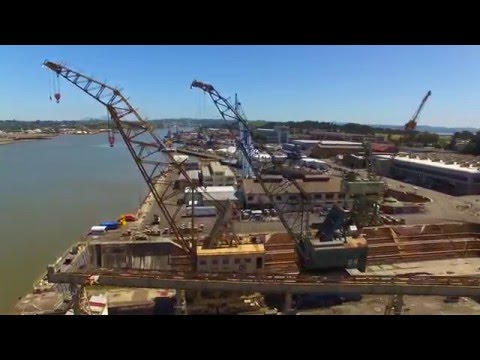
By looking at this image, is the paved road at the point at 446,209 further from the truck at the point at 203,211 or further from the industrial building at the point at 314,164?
the industrial building at the point at 314,164

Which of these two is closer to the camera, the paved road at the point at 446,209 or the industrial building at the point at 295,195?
the paved road at the point at 446,209

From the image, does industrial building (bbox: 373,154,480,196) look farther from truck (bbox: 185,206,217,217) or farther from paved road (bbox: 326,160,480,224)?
truck (bbox: 185,206,217,217)

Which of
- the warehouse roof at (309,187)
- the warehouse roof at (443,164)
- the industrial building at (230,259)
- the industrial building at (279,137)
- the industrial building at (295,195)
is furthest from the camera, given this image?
the industrial building at (279,137)

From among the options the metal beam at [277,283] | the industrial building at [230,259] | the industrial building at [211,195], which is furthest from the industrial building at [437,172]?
the industrial building at [230,259]

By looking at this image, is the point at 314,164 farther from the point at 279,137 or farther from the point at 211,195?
the point at 279,137

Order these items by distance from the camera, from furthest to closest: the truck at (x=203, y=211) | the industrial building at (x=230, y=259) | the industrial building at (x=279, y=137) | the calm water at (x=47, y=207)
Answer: the industrial building at (x=279, y=137), the truck at (x=203, y=211), the calm water at (x=47, y=207), the industrial building at (x=230, y=259)

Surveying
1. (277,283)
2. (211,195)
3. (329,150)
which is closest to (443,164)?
(329,150)
